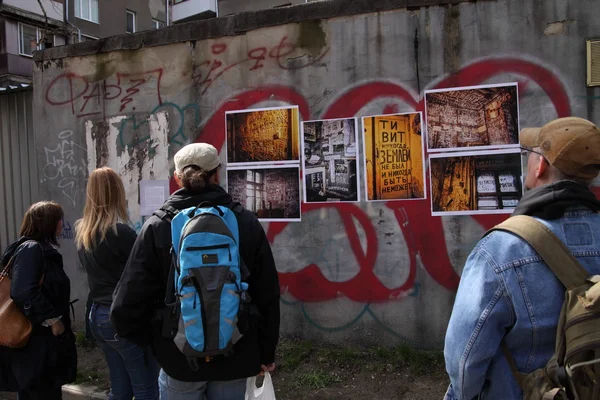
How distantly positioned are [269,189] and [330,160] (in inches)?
26.2

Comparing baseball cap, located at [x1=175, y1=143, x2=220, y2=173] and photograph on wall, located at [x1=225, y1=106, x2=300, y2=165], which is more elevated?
photograph on wall, located at [x1=225, y1=106, x2=300, y2=165]

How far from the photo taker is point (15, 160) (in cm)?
646

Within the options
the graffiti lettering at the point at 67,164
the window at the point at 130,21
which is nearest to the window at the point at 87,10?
the window at the point at 130,21

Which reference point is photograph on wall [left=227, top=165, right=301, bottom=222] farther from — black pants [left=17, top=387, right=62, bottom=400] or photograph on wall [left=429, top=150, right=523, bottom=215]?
black pants [left=17, top=387, right=62, bottom=400]

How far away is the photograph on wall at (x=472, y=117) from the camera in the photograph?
415cm

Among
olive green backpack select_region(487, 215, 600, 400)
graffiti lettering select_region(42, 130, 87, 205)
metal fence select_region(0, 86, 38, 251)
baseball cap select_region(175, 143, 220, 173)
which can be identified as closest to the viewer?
olive green backpack select_region(487, 215, 600, 400)

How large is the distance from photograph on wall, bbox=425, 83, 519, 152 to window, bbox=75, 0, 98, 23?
27.6 meters

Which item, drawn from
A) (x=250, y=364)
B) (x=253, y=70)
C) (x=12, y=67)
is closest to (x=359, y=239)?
(x=253, y=70)

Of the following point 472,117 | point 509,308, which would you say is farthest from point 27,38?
point 509,308

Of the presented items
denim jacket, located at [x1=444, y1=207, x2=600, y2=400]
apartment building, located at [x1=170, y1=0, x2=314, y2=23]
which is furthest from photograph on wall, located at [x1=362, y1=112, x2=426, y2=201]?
apartment building, located at [x1=170, y1=0, x2=314, y2=23]

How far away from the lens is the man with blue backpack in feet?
7.27

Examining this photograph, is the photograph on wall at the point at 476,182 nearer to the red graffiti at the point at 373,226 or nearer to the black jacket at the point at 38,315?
the red graffiti at the point at 373,226

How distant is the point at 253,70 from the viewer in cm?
495

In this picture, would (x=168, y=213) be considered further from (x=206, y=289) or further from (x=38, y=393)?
(x=38, y=393)
